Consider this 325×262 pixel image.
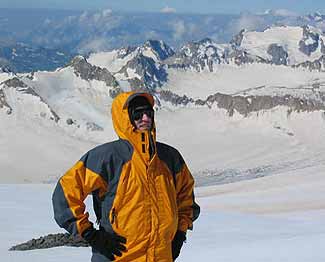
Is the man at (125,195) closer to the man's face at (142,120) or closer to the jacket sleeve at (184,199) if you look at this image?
the man's face at (142,120)

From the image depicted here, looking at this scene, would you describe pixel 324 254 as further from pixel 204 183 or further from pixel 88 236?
pixel 204 183

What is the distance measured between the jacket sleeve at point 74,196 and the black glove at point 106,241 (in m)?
0.07

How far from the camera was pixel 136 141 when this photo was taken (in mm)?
6004

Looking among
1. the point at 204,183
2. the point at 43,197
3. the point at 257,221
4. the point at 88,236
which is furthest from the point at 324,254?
the point at 204,183

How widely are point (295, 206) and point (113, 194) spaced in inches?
1267

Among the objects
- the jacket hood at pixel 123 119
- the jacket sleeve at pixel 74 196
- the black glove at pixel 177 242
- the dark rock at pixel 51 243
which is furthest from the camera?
the dark rock at pixel 51 243

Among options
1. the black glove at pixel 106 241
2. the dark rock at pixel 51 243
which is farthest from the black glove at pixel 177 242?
the dark rock at pixel 51 243

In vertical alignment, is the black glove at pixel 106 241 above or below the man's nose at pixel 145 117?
below

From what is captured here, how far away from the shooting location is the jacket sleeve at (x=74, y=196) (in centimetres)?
586

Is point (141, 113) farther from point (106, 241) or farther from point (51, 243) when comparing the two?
point (51, 243)

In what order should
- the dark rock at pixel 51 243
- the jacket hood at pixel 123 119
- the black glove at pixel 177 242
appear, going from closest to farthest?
1. the jacket hood at pixel 123 119
2. the black glove at pixel 177 242
3. the dark rock at pixel 51 243

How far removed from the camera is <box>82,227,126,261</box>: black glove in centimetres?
588

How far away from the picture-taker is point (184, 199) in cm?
639

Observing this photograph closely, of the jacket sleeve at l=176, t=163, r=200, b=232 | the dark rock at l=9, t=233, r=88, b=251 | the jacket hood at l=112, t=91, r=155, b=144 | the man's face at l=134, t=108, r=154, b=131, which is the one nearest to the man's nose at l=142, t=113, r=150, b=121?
the man's face at l=134, t=108, r=154, b=131
